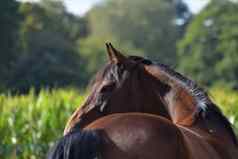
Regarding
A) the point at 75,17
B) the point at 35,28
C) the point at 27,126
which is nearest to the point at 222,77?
the point at 35,28

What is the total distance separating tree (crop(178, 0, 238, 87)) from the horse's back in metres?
51.0

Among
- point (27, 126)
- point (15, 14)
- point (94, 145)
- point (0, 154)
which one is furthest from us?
point (15, 14)

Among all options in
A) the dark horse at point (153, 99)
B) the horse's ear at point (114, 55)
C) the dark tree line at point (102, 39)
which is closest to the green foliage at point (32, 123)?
the dark horse at point (153, 99)

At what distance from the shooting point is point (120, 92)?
4598mm

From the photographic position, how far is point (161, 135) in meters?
3.67

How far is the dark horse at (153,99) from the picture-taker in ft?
14.7

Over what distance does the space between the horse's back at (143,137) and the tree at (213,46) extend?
51.0 m

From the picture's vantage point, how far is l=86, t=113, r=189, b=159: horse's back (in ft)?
11.7

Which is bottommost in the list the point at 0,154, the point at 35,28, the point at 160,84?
the point at 0,154

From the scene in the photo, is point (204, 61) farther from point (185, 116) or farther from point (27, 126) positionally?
point (185, 116)

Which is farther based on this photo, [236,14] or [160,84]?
[236,14]

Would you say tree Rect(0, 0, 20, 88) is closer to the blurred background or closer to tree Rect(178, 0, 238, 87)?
the blurred background

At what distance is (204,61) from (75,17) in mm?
21306

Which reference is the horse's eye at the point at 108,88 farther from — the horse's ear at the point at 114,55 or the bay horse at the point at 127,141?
the bay horse at the point at 127,141
